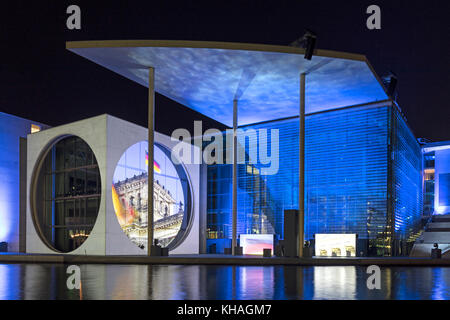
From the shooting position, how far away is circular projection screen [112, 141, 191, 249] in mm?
26203

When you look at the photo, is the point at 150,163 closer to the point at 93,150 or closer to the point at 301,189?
the point at 93,150

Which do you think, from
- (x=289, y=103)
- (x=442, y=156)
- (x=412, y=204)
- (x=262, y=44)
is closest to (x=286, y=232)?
(x=262, y=44)

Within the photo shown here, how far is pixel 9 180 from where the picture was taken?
104ft

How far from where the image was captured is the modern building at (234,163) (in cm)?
2230

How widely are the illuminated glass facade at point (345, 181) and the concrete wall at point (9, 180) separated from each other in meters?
15.7

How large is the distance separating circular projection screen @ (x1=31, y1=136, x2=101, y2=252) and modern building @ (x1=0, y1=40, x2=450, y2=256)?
67 millimetres

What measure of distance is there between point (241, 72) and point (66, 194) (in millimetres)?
12994

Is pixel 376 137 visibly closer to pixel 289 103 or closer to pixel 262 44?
pixel 289 103

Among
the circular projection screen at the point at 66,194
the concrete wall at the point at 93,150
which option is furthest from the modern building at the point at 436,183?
the circular projection screen at the point at 66,194

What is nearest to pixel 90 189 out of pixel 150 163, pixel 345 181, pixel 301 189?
pixel 150 163

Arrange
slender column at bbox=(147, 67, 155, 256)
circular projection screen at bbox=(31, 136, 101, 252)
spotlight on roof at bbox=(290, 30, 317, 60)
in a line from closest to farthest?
1. spotlight on roof at bbox=(290, 30, 317, 60)
2. slender column at bbox=(147, 67, 155, 256)
3. circular projection screen at bbox=(31, 136, 101, 252)

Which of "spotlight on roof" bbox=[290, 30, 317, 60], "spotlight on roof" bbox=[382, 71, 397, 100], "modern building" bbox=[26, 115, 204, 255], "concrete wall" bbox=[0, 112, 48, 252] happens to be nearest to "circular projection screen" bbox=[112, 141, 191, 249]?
"modern building" bbox=[26, 115, 204, 255]

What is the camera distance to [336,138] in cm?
2911

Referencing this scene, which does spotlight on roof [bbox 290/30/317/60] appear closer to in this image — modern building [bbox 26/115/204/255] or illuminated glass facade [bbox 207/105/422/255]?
illuminated glass facade [bbox 207/105/422/255]
